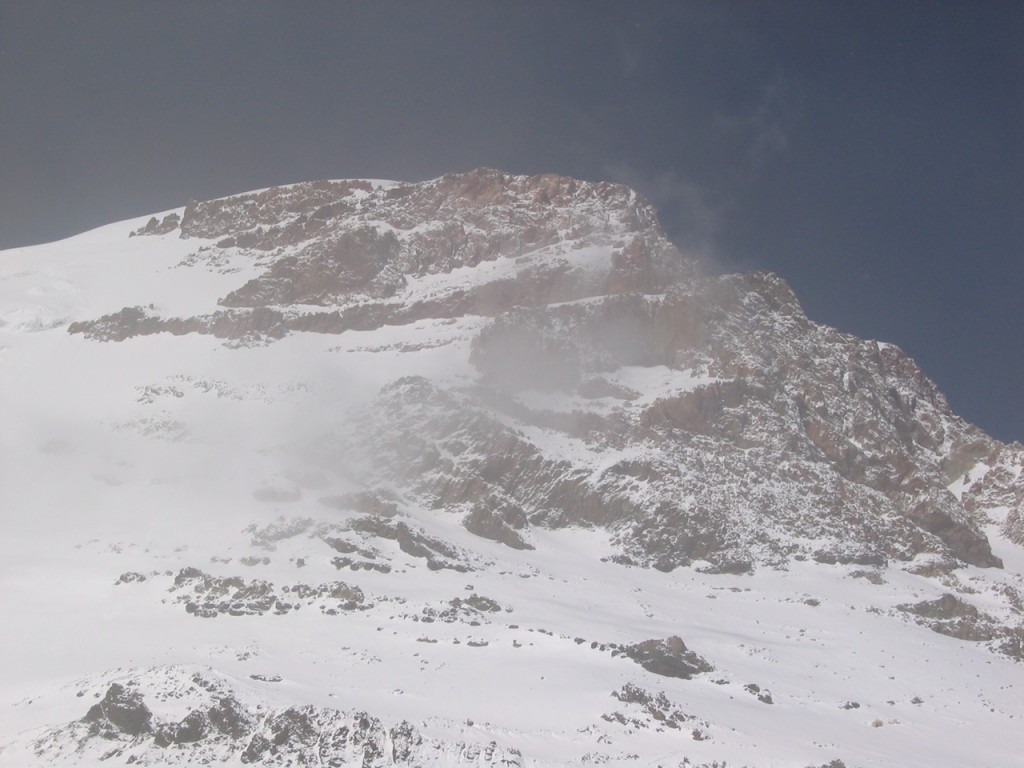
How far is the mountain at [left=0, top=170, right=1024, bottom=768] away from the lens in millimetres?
42000

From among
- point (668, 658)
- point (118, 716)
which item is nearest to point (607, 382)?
point (668, 658)

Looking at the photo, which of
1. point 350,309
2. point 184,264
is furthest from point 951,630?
point 184,264

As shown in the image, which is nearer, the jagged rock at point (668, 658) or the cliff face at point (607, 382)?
the jagged rock at point (668, 658)

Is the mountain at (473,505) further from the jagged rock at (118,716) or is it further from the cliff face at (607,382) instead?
the cliff face at (607,382)

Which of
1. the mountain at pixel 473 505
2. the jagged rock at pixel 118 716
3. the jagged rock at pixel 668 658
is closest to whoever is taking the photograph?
the jagged rock at pixel 118 716

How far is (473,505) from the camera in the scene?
7675cm

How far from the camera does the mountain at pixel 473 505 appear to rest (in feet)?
138

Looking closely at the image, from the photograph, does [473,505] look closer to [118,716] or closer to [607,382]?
[607,382]

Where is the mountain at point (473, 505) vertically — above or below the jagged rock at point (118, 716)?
above

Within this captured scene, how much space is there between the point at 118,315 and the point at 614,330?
50770 millimetres

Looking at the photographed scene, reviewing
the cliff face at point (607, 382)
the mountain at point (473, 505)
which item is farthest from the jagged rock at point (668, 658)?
the cliff face at point (607, 382)

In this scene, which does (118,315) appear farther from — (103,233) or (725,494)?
(725,494)

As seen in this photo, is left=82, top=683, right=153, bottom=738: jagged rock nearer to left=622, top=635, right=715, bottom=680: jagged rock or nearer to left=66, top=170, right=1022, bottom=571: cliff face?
left=622, top=635, right=715, bottom=680: jagged rock

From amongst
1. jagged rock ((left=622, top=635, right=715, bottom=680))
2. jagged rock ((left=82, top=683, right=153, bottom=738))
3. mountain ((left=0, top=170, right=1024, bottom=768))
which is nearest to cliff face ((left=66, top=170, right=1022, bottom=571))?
mountain ((left=0, top=170, right=1024, bottom=768))
